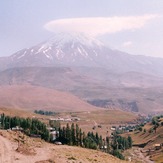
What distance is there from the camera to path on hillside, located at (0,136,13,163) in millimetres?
54119

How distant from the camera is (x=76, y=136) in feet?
396

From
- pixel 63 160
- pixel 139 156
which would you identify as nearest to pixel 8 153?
pixel 63 160

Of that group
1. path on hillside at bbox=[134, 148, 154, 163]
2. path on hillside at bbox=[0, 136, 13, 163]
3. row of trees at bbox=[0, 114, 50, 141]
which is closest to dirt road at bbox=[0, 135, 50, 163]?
path on hillside at bbox=[0, 136, 13, 163]

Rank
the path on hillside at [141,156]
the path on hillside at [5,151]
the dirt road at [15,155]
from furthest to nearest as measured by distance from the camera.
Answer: the path on hillside at [141,156]
the dirt road at [15,155]
the path on hillside at [5,151]

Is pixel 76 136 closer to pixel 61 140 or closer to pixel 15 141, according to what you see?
pixel 61 140

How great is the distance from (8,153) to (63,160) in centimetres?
885

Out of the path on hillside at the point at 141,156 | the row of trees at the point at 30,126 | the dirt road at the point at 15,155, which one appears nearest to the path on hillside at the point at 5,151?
the dirt road at the point at 15,155

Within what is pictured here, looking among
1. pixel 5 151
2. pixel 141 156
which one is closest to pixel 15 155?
pixel 5 151

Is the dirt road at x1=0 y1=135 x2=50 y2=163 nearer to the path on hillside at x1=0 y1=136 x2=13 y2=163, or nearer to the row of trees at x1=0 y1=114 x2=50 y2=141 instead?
the path on hillside at x1=0 y1=136 x2=13 y2=163

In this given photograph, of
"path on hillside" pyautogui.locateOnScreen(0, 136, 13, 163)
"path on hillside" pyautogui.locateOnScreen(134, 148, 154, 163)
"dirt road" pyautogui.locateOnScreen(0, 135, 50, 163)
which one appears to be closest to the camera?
"path on hillside" pyautogui.locateOnScreen(0, 136, 13, 163)

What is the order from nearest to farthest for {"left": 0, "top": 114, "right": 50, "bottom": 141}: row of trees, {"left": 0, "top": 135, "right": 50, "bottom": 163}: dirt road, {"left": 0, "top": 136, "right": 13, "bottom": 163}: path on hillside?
{"left": 0, "top": 136, "right": 13, "bottom": 163}: path on hillside < {"left": 0, "top": 135, "right": 50, "bottom": 163}: dirt road < {"left": 0, "top": 114, "right": 50, "bottom": 141}: row of trees

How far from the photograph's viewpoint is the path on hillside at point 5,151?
54.1m

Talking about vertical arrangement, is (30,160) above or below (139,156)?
above

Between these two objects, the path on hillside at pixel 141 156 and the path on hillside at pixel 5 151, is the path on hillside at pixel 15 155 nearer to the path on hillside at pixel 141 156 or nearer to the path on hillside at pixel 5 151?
the path on hillside at pixel 5 151
